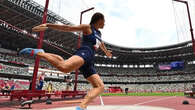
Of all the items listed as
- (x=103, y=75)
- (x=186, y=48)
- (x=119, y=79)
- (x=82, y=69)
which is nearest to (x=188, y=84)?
(x=186, y=48)

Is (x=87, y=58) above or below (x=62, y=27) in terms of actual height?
below

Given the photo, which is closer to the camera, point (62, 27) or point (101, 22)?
point (62, 27)

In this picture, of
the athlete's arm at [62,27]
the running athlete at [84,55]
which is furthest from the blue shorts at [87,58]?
the athlete's arm at [62,27]

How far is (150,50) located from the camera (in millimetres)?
56812

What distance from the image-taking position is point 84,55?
270 centimetres

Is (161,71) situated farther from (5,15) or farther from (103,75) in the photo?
(5,15)

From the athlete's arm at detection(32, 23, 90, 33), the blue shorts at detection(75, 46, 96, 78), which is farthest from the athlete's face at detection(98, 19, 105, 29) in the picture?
the blue shorts at detection(75, 46, 96, 78)

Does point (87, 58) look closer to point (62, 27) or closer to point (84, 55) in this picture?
point (84, 55)

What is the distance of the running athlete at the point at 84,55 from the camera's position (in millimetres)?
2512

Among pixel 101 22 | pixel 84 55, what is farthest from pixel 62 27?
pixel 101 22

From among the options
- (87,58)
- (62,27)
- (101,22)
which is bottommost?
(87,58)

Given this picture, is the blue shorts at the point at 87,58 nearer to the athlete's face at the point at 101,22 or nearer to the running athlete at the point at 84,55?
the running athlete at the point at 84,55

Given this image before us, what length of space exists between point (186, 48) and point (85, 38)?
169 feet

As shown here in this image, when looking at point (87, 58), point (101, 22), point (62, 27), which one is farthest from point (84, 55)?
point (101, 22)
